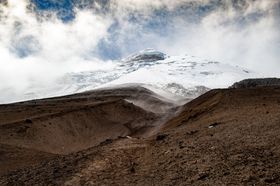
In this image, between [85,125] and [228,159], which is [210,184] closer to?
[228,159]

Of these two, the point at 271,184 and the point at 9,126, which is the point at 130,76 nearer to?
the point at 9,126

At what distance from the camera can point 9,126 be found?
39750 millimetres

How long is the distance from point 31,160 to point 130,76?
163 m

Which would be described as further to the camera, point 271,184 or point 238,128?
point 238,128

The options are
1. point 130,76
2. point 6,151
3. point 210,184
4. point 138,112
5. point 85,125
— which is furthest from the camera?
point 130,76

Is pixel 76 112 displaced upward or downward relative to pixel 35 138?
upward

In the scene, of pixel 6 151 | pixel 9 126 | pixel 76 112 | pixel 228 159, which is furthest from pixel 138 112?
pixel 228 159

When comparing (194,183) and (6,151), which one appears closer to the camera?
(194,183)

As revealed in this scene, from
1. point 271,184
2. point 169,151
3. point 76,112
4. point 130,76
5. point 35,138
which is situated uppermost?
point 130,76

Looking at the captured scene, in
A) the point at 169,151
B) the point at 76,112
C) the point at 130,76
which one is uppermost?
the point at 130,76

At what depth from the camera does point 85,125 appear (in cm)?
4869

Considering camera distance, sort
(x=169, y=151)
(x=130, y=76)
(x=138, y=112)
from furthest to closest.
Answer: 1. (x=130, y=76)
2. (x=138, y=112)
3. (x=169, y=151)

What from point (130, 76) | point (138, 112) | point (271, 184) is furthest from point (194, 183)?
point (130, 76)

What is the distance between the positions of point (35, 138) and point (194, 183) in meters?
27.6
